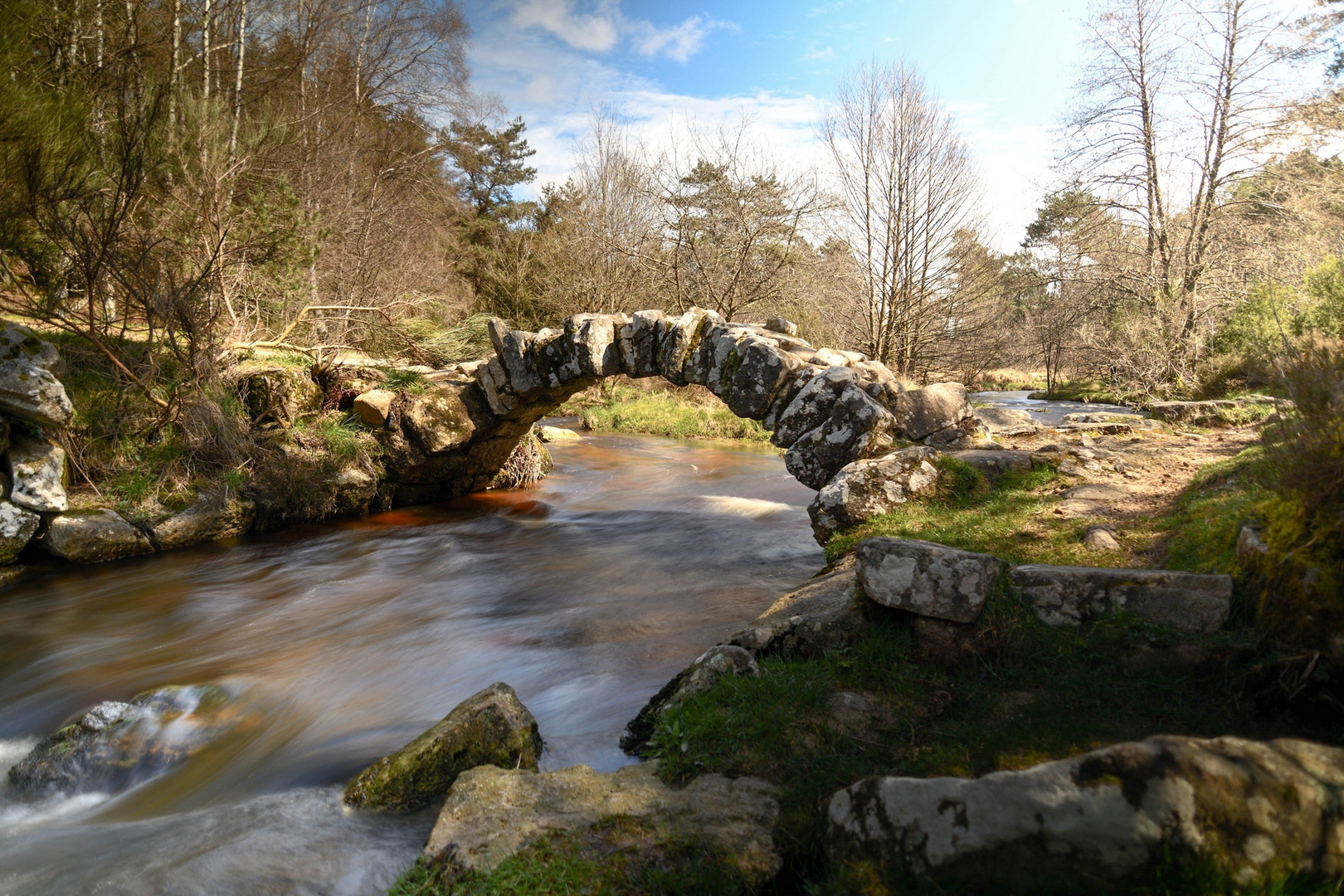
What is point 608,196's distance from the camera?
71.4 ft

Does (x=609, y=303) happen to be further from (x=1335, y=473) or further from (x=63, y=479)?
(x=1335, y=473)

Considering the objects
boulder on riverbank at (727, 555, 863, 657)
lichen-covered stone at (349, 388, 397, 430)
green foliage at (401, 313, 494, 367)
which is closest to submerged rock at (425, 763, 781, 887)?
boulder on riverbank at (727, 555, 863, 657)

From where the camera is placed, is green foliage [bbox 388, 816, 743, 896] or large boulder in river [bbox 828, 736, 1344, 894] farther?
green foliage [bbox 388, 816, 743, 896]

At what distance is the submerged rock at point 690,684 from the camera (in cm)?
371

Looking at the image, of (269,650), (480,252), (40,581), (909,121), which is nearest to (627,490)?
(269,650)

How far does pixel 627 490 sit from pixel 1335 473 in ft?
33.1

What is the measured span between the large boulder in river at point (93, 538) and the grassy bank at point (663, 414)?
11821 millimetres

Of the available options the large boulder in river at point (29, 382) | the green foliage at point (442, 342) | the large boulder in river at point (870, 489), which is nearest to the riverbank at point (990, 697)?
the large boulder in river at point (870, 489)

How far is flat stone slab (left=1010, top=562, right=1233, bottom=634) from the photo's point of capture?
310 cm

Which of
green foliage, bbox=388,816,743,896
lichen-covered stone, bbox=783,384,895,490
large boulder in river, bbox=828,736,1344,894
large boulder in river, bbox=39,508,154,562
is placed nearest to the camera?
large boulder in river, bbox=828,736,1344,894

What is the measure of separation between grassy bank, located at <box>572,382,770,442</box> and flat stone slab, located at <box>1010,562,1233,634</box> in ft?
45.2

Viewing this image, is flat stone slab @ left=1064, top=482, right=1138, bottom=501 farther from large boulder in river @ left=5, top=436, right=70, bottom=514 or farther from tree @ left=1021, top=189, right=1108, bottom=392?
tree @ left=1021, top=189, right=1108, bottom=392

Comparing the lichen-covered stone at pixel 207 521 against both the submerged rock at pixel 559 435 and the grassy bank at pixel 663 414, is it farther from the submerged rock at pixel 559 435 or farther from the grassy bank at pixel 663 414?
the grassy bank at pixel 663 414

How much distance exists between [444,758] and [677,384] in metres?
5.44
